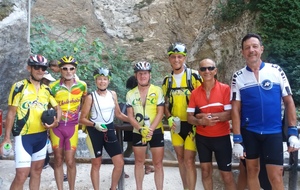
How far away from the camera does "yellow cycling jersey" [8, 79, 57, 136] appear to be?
171 inches

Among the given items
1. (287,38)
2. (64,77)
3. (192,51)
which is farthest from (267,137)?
(192,51)

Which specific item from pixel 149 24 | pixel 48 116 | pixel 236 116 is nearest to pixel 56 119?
pixel 48 116

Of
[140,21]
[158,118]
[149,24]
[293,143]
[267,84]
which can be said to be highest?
[140,21]

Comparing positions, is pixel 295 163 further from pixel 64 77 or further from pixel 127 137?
pixel 64 77

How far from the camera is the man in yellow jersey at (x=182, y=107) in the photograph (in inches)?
181

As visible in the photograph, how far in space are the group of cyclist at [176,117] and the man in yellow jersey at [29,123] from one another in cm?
1

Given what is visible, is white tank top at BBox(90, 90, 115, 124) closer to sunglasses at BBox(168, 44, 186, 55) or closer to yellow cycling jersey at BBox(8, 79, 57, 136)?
yellow cycling jersey at BBox(8, 79, 57, 136)

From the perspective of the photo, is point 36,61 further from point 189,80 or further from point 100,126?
point 189,80

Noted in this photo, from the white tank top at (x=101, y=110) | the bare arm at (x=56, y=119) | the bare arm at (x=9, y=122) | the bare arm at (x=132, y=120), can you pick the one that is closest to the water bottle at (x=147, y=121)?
the bare arm at (x=132, y=120)

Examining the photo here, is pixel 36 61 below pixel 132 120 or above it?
above

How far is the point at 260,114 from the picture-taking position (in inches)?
156

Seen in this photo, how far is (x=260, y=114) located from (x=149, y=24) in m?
10.9

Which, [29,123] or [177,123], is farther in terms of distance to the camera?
[177,123]

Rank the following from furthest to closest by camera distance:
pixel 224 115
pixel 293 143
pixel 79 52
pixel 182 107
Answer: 1. pixel 79 52
2. pixel 182 107
3. pixel 224 115
4. pixel 293 143
